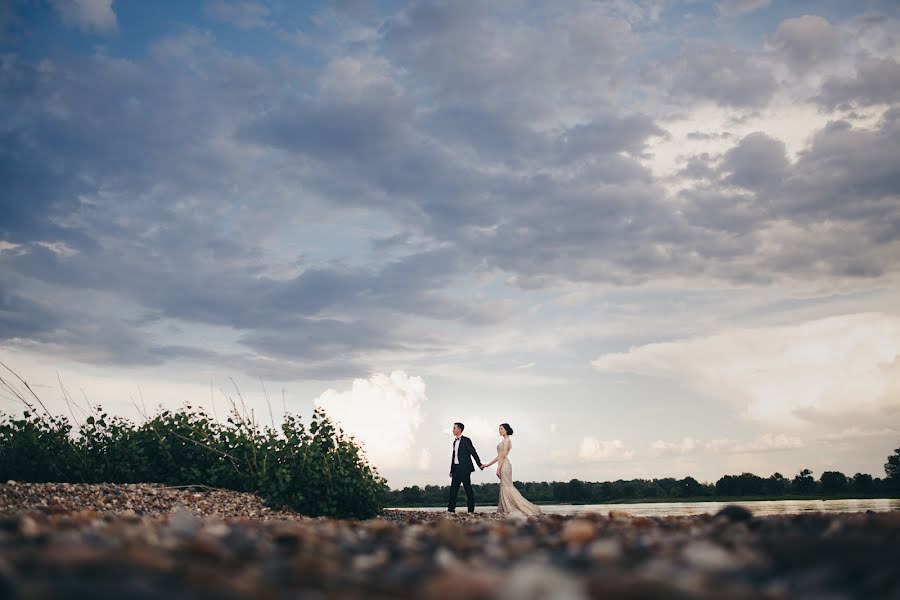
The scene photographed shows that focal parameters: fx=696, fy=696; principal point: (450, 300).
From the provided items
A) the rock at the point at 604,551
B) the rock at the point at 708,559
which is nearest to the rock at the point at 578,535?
the rock at the point at 604,551

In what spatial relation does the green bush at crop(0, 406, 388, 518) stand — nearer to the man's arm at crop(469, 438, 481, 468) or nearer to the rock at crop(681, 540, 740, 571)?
the man's arm at crop(469, 438, 481, 468)

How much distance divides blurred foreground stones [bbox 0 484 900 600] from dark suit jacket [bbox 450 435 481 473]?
1343cm

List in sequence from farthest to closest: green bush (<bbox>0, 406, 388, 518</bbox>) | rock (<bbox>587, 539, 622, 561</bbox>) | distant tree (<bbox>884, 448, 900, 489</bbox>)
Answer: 1. distant tree (<bbox>884, 448, 900, 489</bbox>)
2. green bush (<bbox>0, 406, 388, 518</bbox>)
3. rock (<bbox>587, 539, 622, 561</bbox>)

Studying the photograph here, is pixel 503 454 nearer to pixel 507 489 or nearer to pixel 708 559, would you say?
pixel 507 489

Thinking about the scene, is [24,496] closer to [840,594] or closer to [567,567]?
[567,567]

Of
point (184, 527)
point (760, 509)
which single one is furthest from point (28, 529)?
point (760, 509)

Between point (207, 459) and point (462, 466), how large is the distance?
22.9 feet

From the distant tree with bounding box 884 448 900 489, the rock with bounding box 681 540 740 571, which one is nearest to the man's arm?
the rock with bounding box 681 540 740 571

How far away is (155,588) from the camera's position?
303 cm

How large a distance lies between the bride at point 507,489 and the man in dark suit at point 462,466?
58 cm

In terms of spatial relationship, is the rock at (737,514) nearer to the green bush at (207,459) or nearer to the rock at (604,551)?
the rock at (604,551)

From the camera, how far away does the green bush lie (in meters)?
16.2

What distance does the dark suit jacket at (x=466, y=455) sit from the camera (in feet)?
66.1

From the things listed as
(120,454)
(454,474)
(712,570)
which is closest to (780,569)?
(712,570)
